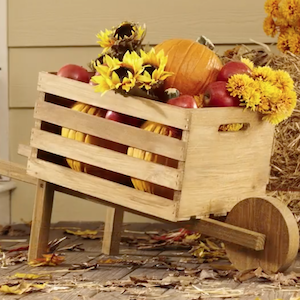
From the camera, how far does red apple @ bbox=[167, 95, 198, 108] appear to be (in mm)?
1920

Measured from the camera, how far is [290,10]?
2.47 meters

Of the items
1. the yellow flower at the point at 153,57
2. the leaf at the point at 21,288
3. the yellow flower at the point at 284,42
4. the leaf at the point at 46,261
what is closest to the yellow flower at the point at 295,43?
the yellow flower at the point at 284,42

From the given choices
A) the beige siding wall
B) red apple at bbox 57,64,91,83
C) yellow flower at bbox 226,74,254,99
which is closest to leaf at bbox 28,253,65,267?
red apple at bbox 57,64,91,83

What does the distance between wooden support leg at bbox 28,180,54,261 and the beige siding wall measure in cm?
80

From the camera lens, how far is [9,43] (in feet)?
9.75

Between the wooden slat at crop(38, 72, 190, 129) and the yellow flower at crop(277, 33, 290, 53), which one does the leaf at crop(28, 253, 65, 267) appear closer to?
the wooden slat at crop(38, 72, 190, 129)

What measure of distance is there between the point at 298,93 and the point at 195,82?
18.3 inches

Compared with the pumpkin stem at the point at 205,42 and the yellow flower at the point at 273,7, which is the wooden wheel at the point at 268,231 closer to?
the pumpkin stem at the point at 205,42

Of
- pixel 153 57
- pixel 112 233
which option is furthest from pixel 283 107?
pixel 112 233

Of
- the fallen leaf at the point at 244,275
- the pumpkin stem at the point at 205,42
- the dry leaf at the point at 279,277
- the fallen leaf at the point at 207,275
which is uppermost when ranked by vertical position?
the pumpkin stem at the point at 205,42

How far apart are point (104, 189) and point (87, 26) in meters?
1.08

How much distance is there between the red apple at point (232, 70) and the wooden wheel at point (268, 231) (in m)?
0.34

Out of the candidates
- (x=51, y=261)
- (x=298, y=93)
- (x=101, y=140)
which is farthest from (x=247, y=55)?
(x=51, y=261)

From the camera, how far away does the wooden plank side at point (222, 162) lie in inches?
74.9
